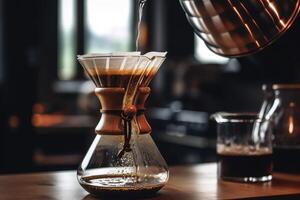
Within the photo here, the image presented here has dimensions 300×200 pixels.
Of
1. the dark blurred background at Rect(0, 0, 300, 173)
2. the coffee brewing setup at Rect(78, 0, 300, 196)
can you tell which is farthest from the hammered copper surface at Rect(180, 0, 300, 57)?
the dark blurred background at Rect(0, 0, 300, 173)

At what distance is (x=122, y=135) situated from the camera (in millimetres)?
1361

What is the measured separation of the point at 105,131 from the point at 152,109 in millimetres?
4230

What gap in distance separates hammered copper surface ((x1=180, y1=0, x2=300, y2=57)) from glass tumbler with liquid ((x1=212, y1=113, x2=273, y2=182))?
7.6 inches

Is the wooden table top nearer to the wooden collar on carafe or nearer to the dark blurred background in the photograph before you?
the wooden collar on carafe

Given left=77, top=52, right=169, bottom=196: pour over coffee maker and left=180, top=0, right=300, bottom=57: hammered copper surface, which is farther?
left=180, top=0, right=300, bottom=57: hammered copper surface

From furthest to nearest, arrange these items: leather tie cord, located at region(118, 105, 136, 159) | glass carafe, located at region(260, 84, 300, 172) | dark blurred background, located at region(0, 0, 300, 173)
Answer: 1. dark blurred background, located at region(0, 0, 300, 173)
2. glass carafe, located at region(260, 84, 300, 172)
3. leather tie cord, located at region(118, 105, 136, 159)

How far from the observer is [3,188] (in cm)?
145

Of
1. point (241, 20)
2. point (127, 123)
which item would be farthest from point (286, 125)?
point (127, 123)

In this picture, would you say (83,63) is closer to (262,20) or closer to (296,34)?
(262,20)

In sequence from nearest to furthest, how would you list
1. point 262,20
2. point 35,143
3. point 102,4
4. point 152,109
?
point 262,20 < point 35,143 < point 152,109 < point 102,4

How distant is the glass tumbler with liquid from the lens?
1.59m

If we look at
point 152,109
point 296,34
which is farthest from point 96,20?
point 296,34

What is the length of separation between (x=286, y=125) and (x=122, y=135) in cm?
59

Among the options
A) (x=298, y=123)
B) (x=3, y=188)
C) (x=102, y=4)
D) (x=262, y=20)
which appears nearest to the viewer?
(x=3, y=188)
